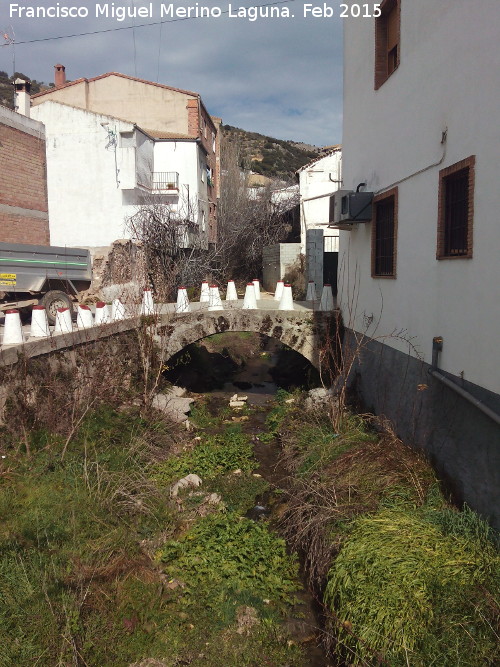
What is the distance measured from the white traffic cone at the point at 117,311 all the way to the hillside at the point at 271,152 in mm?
48338

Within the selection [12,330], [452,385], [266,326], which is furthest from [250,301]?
[452,385]

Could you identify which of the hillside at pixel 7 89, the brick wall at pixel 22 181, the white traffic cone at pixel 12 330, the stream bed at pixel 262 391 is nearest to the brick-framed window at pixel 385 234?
the stream bed at pixel 262 391

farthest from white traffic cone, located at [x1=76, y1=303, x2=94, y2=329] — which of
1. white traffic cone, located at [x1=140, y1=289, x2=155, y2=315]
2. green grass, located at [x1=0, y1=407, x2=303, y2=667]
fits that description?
green grass, located at [x1=0, y1=407, x2=303, y2=667]

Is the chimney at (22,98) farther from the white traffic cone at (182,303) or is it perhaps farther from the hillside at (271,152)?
the hillside at (271,152)

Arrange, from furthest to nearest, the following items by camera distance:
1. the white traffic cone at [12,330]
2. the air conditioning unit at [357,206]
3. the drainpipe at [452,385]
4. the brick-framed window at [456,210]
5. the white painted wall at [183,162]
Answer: the white painted wall at [183,162] < the air conditioning unit at [357,206] < the white traffic cone at [12,330] < the brick-framed window at [456,210] < the drainpipe at [452,385]

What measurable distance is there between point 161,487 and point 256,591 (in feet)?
9.13

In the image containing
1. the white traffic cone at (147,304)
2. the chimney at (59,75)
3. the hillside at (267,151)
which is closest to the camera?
the white traffic cone at (147,304)

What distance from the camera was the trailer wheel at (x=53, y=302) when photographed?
35.4 ft

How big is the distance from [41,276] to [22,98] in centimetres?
1290

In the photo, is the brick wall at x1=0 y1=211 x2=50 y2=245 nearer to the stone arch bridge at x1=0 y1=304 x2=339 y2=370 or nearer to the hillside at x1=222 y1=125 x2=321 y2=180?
the stone arch bridge at x1=0 y1=304 x2=339 y2=370

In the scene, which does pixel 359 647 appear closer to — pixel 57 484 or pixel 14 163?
pixel 57 484

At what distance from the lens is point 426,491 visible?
5.94 m

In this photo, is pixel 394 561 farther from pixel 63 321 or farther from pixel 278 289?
pixel 278 289

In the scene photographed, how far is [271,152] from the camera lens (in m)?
66.2
